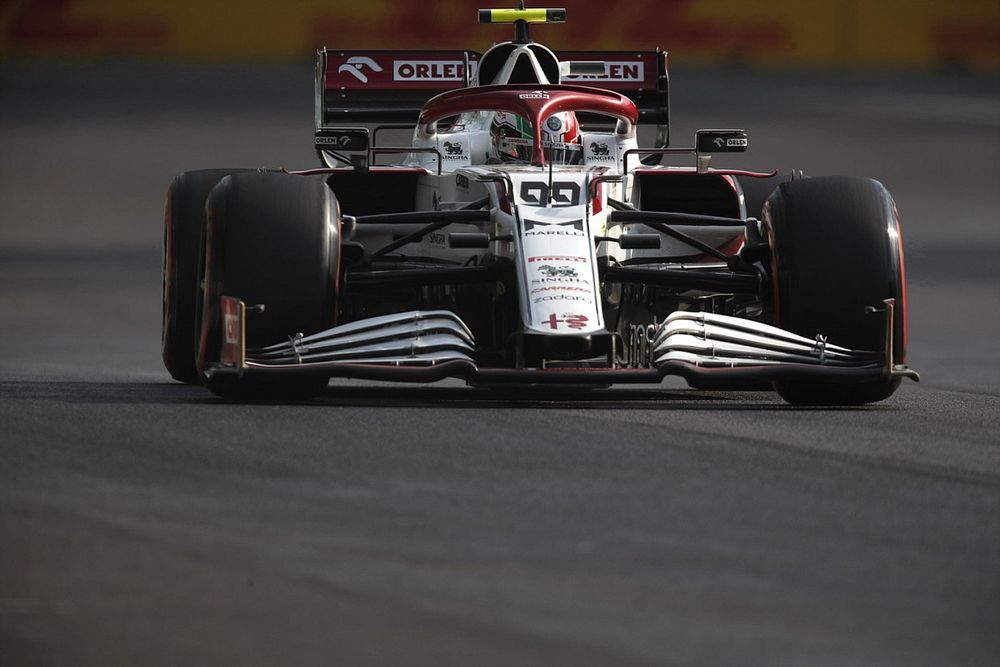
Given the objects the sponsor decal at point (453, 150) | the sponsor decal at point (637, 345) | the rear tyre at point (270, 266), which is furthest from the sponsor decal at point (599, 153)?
the rear tyre at point (270, 266)

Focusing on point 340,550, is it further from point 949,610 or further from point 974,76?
point 974,76

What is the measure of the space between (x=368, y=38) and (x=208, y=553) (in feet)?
76.0

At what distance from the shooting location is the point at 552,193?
11250 mm

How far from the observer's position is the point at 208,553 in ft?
19.0

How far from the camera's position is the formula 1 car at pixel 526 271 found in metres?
10.4

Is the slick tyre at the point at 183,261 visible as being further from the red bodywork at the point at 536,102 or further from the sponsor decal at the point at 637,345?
the sponsor decal at the point at 637,345

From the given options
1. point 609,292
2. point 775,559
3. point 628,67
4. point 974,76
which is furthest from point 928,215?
point 775,559

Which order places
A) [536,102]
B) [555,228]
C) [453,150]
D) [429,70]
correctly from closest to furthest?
[555,228] → [536,102] → [453,150] → [429,70]

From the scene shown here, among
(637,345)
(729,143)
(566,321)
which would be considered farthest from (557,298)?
(729,143)

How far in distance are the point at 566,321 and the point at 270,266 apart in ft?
5.34

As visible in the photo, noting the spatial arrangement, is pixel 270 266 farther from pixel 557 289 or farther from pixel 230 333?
pixel 557 289

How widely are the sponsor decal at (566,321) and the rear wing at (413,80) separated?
499 cm

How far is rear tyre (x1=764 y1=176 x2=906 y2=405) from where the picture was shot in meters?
10.9

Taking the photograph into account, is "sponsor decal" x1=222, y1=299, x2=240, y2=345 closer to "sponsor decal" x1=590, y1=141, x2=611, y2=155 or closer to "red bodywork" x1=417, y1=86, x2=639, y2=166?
"red bodywork" x1=417, y1=86, x2=639, y2=166
